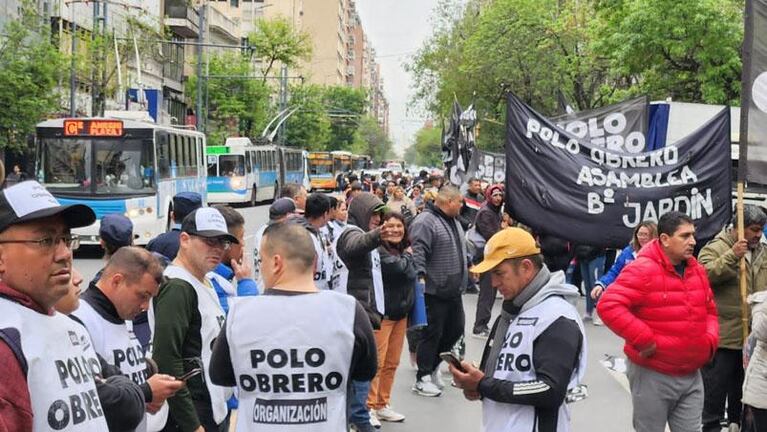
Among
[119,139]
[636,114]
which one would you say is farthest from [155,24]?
[636,114]

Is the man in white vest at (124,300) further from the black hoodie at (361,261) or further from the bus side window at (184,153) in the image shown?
the bus side window at (184,153)

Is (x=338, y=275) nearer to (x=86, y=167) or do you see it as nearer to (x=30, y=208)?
(x=30, y=208)

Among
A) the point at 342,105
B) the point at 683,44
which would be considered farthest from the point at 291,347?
the point at 342,105

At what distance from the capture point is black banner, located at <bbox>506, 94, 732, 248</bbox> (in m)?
7.42

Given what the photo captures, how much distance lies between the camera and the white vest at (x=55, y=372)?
2.77 meters

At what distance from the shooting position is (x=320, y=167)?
218 ft

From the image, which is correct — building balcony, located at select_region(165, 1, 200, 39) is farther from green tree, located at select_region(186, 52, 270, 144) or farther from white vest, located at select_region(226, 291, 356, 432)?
white vest, located at select_region(226, 291, 356, 432)

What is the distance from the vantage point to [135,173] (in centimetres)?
2227

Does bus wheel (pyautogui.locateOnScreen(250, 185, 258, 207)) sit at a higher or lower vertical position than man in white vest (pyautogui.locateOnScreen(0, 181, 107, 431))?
lower

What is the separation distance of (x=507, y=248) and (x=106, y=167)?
18.7 metres

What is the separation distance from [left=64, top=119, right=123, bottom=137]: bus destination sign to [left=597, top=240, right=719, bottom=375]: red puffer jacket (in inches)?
693

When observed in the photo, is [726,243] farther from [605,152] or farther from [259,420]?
[259,420]

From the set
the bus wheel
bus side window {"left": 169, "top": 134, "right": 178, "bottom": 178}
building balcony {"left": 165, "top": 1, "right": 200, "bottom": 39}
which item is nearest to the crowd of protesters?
bus side window {"left": 169, "top": 134, "right": 178, "bottom": 178}

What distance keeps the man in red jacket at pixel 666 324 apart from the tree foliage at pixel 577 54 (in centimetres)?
1120
